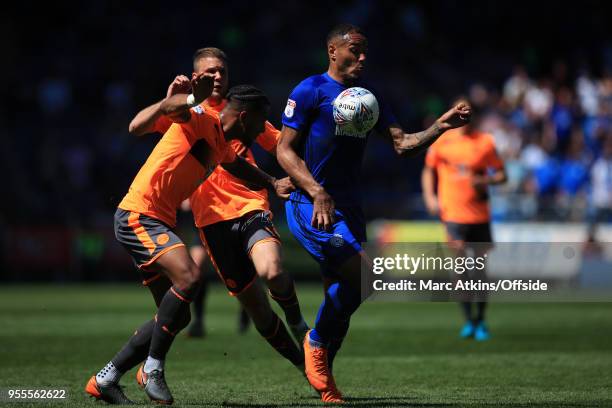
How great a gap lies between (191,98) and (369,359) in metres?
4.96

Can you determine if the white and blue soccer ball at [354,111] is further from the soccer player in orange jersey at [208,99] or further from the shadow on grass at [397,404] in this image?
the shadow on grass at [397,404]

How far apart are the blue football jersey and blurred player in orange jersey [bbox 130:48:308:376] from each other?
665 millimetres

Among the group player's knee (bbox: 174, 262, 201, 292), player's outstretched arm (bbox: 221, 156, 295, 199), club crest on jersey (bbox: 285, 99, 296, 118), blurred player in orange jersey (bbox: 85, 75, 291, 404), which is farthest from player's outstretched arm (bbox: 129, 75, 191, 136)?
player's outstretched arm (bbox: 221, 156, 295, 199)

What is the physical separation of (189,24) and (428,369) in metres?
23.3

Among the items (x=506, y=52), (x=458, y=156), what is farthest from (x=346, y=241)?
(x=506, y=52)

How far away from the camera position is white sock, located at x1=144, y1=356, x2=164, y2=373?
328 inches

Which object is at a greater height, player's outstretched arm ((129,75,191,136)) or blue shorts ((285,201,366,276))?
player's outstretched arm ((129,75,191,136))

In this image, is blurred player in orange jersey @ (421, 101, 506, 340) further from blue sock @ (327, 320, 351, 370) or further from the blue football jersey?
the blue football jersey

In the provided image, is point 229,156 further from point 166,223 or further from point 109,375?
point 109,375

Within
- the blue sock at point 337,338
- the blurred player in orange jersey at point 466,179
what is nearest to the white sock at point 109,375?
the blue sock at point 337,338

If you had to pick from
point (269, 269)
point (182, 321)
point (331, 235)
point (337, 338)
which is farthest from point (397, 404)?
point (182, 321)

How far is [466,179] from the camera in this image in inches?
598

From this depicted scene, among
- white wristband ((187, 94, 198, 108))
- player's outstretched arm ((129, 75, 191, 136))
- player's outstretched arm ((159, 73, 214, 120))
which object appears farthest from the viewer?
player's outstretched arm ((129, 75, 191, 136))

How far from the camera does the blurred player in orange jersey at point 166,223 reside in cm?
831
